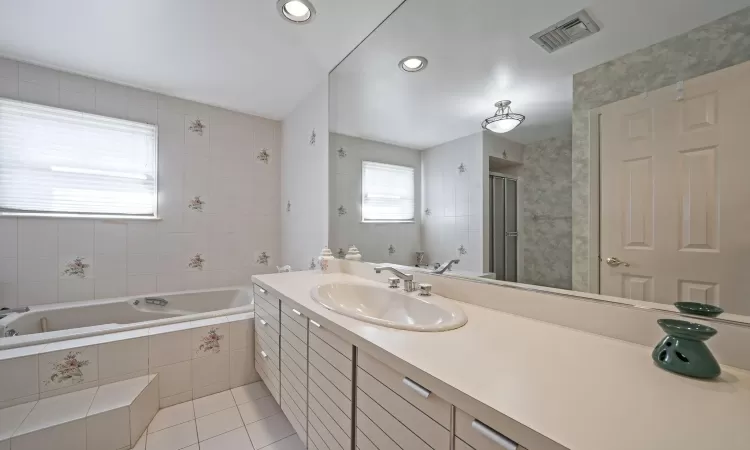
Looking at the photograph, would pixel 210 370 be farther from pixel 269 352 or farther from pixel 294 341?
pixel 294 341

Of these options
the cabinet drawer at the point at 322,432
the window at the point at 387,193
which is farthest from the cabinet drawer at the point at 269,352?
the window at the point at 387,193

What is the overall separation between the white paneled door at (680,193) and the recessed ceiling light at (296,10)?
146 cm

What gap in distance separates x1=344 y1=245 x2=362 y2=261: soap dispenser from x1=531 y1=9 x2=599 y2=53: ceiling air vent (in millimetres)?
1397

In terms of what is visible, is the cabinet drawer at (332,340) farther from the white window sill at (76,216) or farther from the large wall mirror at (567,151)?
the white window sill at (76,216)

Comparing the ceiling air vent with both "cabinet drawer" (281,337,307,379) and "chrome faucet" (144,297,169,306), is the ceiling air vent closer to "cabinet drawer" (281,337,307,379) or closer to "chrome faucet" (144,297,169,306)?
"cabinet drawer" (281,337,307,379)

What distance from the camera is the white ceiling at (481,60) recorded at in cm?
77

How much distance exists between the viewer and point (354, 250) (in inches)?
74.9

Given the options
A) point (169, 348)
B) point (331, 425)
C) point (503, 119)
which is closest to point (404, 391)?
point (331, 425)

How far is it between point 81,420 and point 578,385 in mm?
1987

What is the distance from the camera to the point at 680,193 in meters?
0.68

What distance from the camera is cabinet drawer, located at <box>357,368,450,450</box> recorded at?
0.59 metres

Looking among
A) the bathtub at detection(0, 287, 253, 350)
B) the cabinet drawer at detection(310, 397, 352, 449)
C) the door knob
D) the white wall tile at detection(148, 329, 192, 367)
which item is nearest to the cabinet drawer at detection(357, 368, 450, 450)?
the cabinet drawer at detection(310, 397, 352, 449)


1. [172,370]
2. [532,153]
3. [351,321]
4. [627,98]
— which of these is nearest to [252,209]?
[172,370]

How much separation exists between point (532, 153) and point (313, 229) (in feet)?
5.73
